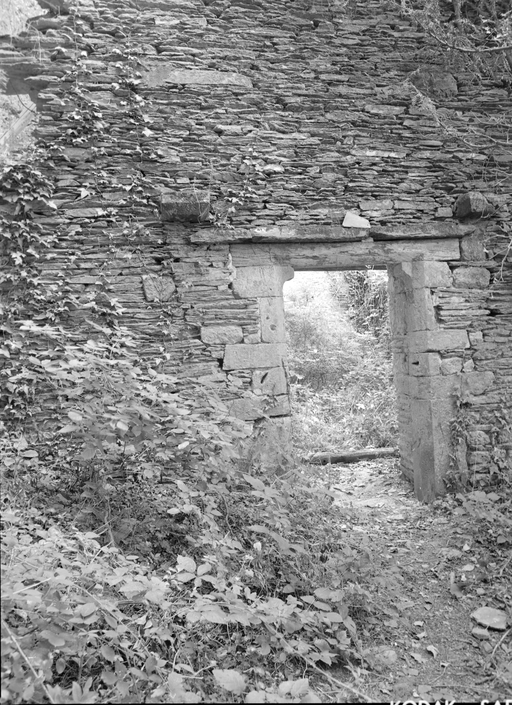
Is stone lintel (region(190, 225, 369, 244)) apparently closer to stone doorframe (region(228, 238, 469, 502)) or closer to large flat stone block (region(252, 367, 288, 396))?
stone doorframe (region(228, 238, 469, 502))

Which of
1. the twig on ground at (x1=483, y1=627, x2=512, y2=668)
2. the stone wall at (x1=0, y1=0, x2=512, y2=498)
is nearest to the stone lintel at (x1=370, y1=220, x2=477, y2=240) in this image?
the stone wall at (x1=0, y1=0, x2=512, y2=498)

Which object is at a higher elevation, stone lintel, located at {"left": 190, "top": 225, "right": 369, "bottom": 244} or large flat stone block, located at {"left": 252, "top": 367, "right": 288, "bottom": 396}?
stone lintel, located at {"left": 190, "top": 225, "right": 369, "bottom": 244}

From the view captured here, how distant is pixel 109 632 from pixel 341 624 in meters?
1.27

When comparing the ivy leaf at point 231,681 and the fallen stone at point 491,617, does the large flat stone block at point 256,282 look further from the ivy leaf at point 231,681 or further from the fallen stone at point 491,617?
the ivy leaf at point 231,681

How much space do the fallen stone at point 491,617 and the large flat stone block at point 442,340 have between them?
2210 millimetres

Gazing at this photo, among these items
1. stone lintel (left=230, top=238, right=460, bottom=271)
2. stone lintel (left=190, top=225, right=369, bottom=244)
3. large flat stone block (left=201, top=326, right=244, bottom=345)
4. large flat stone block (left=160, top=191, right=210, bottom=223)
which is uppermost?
large flat stone block (left=160, top=191, right=210, bottom=223)

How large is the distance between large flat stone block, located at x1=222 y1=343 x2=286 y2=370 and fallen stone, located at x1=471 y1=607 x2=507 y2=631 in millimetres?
2274

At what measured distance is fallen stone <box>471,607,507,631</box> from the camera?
2793mm

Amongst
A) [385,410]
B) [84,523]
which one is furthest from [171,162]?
[385,410]

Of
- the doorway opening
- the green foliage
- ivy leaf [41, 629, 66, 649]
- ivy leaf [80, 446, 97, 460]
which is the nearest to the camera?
ivy leaf [41, 629, 66, 649]

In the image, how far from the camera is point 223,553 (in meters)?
2.69

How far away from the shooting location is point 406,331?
475 cm

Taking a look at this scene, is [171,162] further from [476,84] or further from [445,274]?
[476,84]

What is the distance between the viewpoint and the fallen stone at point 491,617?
2793 millimetres
